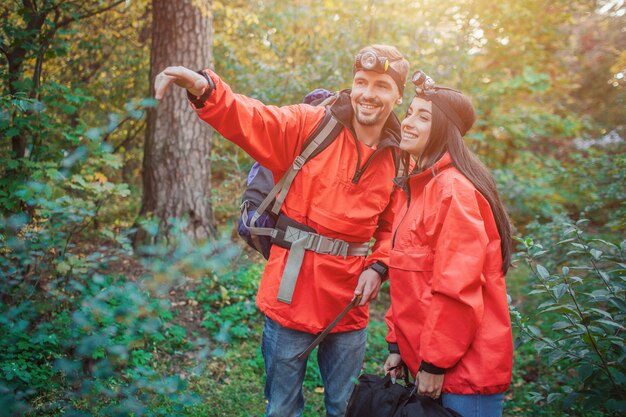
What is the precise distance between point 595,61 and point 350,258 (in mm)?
12512

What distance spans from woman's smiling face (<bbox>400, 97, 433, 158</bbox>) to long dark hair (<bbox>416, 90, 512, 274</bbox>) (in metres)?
0.02

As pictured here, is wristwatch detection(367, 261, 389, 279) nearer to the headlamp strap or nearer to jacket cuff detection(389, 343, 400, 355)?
jacket cuff detection(389, 343, 400, 355)

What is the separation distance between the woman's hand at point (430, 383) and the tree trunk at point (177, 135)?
13.7 ft

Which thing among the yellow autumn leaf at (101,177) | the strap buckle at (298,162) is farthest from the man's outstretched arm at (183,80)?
the yellow autumn leaf at (101,177)

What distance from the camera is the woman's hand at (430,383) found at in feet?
6.10

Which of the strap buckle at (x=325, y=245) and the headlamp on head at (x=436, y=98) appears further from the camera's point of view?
the strap buckle at (x=325, y=245)

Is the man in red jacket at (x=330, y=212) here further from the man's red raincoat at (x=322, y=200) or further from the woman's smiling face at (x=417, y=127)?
the woman's smiling face at (x=417, y=127)

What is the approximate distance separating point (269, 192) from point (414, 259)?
102 centimetres

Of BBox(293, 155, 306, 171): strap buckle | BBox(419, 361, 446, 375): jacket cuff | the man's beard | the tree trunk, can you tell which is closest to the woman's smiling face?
the man's beard

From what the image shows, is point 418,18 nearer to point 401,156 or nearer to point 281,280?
point 401,156

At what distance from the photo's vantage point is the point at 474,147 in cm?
966

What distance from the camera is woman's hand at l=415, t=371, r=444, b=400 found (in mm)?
1859

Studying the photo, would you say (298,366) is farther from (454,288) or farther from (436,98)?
(436,98)

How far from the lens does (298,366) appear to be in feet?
8.14
